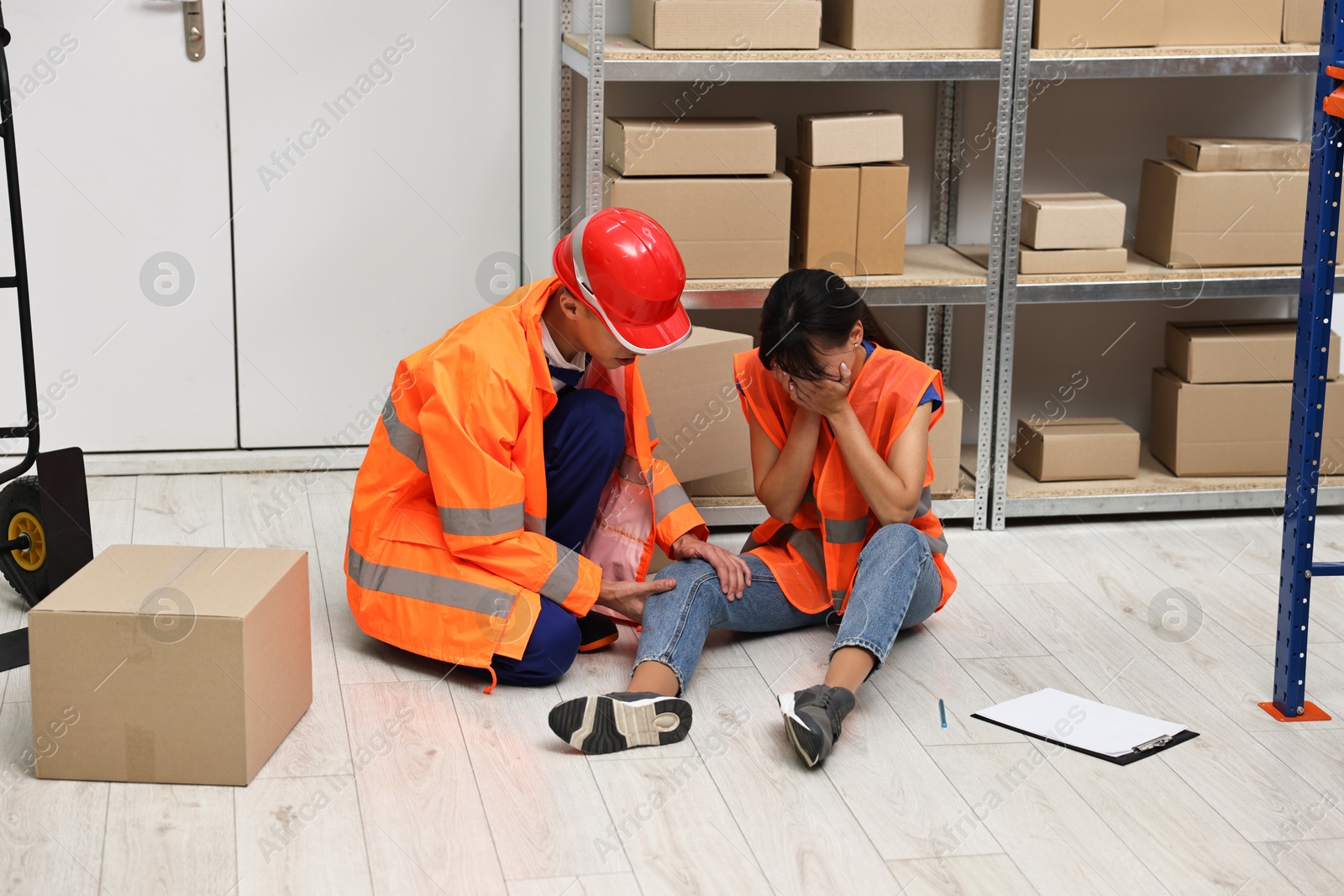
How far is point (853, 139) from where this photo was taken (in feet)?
10.2

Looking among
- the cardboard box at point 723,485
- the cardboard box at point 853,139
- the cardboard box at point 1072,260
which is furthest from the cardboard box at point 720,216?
the cardboard box at point 1072,260

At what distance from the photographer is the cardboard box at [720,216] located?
3.03 m

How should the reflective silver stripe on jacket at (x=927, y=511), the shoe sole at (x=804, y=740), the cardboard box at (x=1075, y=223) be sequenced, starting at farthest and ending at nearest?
the cardboard box at (x=1075, y=223), the reflective silver stripe on jacket at (x=927, y=511), the shoe sole at (x=804, y=740)

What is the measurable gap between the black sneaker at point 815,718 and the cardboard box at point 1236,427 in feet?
5.18

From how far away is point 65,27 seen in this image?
10.9ft

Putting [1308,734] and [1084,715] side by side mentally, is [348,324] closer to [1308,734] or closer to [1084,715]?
[1084,715]

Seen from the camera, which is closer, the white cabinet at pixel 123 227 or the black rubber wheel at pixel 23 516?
the black rubber wheel at pixel 23 516

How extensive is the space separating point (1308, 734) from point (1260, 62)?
5.12ft

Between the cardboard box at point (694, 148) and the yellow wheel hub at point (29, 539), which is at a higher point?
the cardboard box at point (694, 148)

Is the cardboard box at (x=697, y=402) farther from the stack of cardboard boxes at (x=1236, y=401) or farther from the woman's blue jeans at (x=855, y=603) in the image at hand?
the stack of cardboard boxes at (x=1236, y=401)

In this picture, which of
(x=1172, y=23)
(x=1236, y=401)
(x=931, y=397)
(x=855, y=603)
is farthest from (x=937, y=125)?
(x=855, y=603)

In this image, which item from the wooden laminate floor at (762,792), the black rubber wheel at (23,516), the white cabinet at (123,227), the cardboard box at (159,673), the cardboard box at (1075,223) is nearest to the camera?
the wooden laminate floor at (762,792)

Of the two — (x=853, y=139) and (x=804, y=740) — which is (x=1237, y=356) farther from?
(x=804, y=740)

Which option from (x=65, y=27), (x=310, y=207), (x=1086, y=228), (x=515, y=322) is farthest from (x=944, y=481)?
(x=65, y=27)
